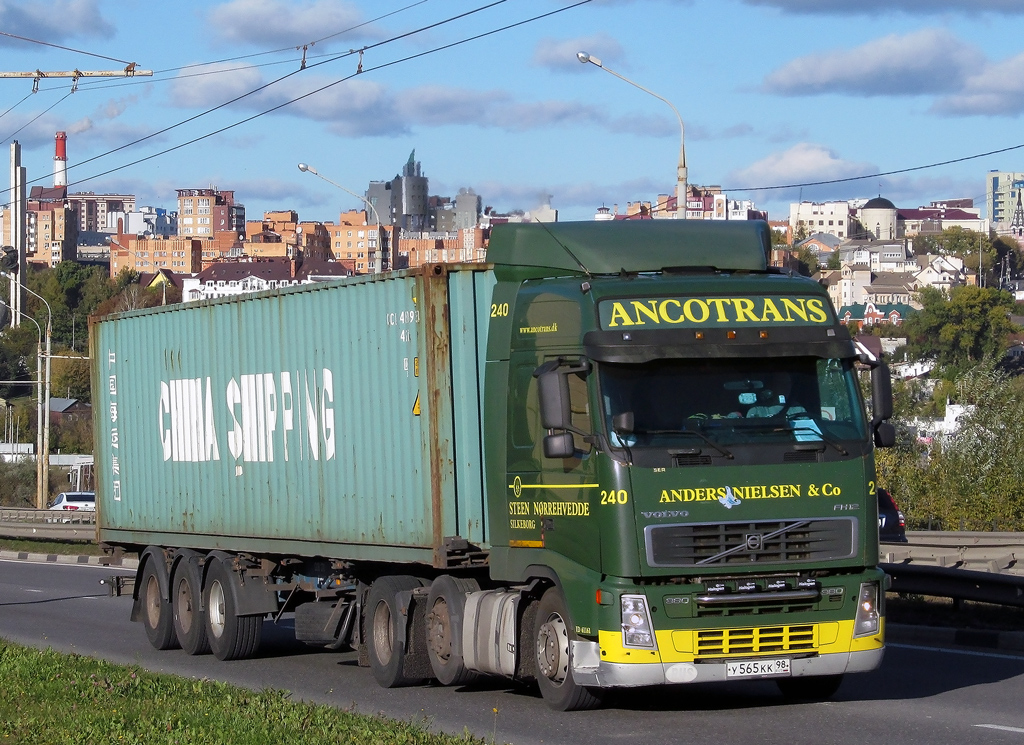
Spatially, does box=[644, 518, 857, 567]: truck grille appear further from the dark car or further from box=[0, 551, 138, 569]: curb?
box=[0, 551, 138, 569]: curb

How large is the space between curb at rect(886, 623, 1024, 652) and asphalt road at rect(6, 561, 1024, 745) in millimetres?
414

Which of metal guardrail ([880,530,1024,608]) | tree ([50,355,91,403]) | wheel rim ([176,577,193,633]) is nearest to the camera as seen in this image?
metal guardrail ([880,530,1024,608])

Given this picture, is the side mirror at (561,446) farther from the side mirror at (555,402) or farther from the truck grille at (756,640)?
the truck grille at (756,640)

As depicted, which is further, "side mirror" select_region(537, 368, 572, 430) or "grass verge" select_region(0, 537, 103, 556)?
"grass verge" select_region(0, 537, 103, 556)

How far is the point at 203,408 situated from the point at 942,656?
7363 millimetres

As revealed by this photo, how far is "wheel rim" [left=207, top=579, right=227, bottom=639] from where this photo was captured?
14438 mm

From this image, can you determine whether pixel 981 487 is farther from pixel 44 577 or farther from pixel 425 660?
pixel 425 660

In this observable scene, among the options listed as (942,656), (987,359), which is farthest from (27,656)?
(987,359)

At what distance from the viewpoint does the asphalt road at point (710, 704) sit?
9.10 metres

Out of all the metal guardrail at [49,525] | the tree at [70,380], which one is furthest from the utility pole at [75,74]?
the tree at [70,380]

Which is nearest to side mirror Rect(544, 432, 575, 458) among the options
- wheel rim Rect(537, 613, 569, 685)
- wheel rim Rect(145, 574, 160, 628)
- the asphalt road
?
wheel rim Rect(537, 613, 569, 685)

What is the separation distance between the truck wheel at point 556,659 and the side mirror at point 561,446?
0.97 metres

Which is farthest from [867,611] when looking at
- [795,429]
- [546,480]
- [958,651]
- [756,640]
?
[958,651]

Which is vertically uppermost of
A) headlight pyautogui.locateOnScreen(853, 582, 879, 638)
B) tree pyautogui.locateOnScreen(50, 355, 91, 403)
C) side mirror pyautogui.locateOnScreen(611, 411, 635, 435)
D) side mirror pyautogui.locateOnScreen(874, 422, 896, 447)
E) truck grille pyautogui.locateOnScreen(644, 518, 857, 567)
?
tree pyautogui.locateOnScreen(50, 355, 91, 403)
